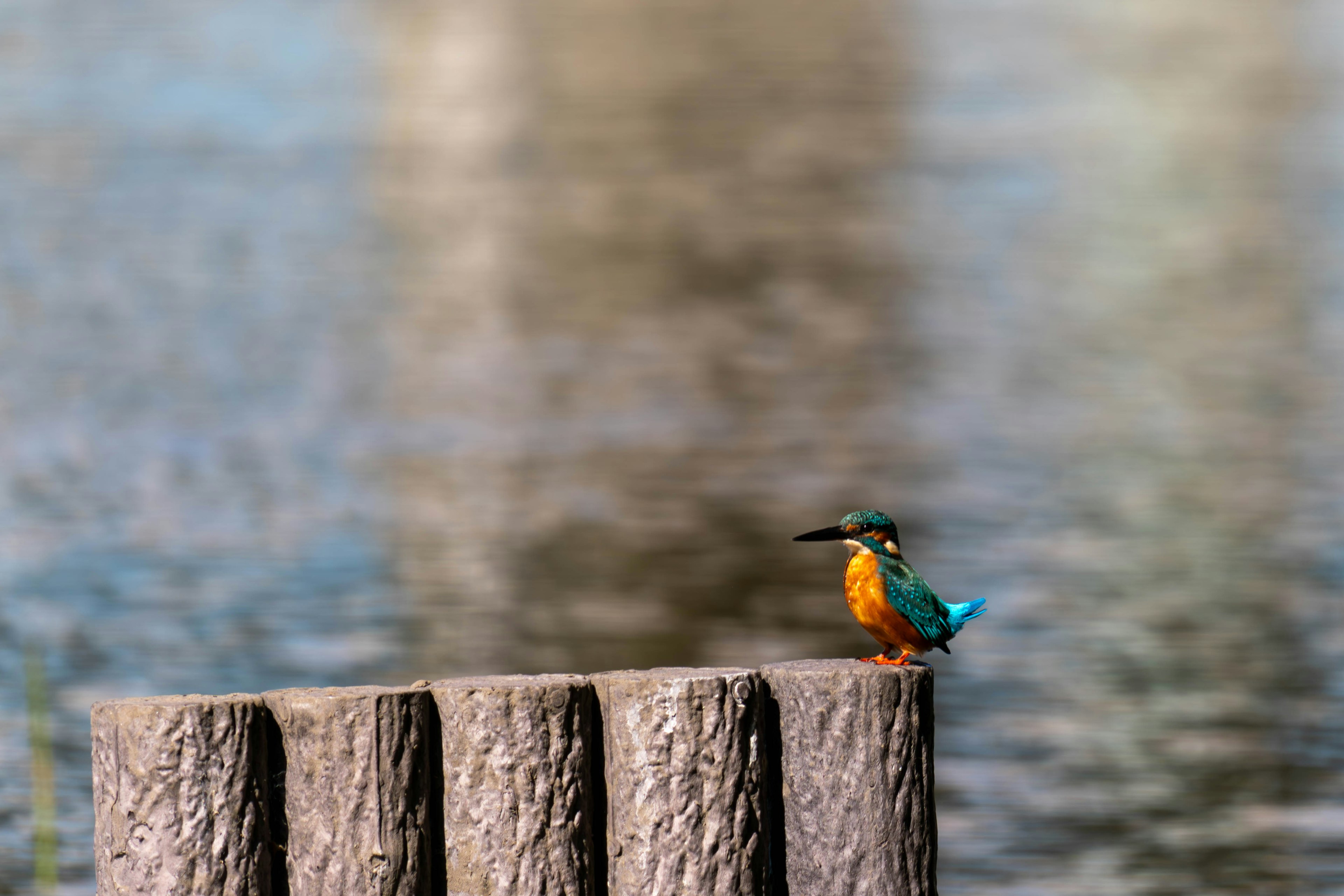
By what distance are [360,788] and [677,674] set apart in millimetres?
739

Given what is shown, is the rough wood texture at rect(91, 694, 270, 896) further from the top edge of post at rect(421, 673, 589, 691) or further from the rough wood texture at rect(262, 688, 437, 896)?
the top edge of post at rect(421, 673, 589, 691)

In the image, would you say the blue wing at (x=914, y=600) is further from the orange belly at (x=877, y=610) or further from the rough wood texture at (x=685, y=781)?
the rough wood texture at (x=685, y=781)

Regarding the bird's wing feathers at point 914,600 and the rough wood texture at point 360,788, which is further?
the bird's wing feathers at point 914,600

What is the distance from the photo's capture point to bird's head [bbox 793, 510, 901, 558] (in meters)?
3.26

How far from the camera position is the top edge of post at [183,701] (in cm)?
308

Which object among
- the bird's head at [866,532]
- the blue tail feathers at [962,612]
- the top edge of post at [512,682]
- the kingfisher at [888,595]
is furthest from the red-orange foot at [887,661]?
the top edge of post at [512,682]

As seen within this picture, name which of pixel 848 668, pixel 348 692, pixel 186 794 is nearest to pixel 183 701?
pixel 186 794

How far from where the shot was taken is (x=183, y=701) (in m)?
3.11

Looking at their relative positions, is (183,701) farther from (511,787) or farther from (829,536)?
(829,536)

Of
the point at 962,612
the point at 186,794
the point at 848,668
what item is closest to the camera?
the point at 186,794

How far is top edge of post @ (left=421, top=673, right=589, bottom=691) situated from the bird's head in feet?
2.02

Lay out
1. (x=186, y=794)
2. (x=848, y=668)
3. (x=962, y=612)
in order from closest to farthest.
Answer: (x=186, y=794) → (x=848, y=668) → (x=962, y=612)

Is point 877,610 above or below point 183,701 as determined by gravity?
above

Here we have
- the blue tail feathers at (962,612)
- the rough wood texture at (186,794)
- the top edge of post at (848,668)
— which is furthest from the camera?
the blue tail feathers at (962,612)
